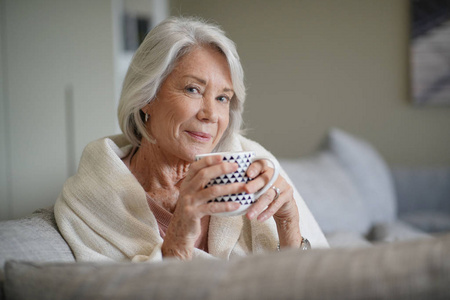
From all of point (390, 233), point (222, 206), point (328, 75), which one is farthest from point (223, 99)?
point (328, 75)

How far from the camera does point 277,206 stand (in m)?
1.14

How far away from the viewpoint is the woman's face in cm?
135

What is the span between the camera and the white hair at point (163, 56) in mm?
1370

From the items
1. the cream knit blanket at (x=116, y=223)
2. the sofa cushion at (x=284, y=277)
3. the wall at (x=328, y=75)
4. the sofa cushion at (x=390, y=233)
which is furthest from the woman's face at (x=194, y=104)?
the wall at (x=328, y=75)

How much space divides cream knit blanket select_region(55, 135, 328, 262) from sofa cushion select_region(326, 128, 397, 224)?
1.81 m

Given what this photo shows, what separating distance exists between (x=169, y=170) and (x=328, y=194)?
4.30ft

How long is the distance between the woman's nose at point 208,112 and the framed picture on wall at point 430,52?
10.4 ft

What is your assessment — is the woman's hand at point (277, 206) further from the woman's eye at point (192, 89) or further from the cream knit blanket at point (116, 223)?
the woman's eye at point (192, 89)

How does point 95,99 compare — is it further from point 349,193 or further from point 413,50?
point 413,50

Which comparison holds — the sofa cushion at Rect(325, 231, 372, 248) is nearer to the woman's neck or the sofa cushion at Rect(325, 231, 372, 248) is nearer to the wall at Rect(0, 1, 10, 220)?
the woman's neck

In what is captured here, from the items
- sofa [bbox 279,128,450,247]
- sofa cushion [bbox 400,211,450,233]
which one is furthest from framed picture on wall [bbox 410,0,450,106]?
sofa cushion [bbox 400,211,450,233]

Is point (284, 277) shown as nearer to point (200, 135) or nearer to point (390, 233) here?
point (200, 135)

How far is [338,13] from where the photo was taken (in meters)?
4.34

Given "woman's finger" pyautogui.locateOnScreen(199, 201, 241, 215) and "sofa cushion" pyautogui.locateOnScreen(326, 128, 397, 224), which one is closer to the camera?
"woman's finger" pyautogui.locateOnScreen(199, 201, 241, 215)
